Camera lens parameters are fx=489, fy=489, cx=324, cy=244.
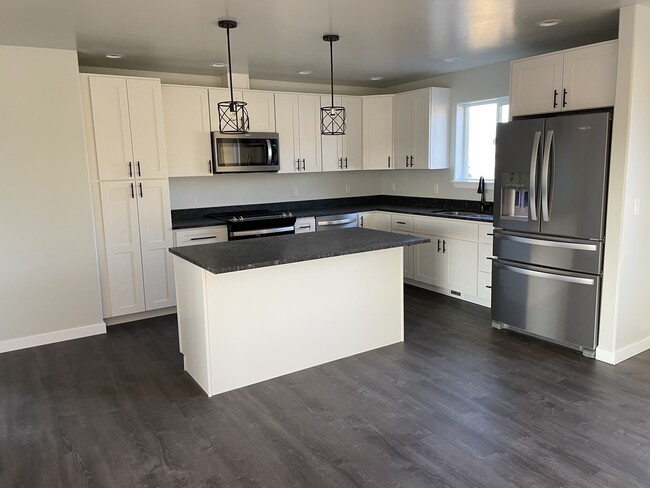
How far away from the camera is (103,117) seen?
14.5 ft

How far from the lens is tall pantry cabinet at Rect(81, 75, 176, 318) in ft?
14.5

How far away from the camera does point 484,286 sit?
4930 millimetres

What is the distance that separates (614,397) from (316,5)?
10.3ft

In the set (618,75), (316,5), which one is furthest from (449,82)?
(316,5)

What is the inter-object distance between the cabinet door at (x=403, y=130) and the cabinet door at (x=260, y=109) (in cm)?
161

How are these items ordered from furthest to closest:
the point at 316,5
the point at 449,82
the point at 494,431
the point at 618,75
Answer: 1. the point at 449,82
2. the point at 618,75
3. the point at 316,5
4. the point at 494,431

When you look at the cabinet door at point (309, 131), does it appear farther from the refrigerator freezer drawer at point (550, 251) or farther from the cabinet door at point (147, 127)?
the refrigerator freezer drawer at point (550, 251)

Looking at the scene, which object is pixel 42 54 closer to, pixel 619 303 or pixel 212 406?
pixel 212 406

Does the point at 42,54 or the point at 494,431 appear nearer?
the point at 494,431

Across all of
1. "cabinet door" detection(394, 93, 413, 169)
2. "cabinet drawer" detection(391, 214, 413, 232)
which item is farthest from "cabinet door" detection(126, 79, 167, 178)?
"cabinet door" detection(394, 93, 413, 169)

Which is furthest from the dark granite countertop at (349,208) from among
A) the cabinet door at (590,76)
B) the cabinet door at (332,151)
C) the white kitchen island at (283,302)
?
the white kitchen island at (283,302)

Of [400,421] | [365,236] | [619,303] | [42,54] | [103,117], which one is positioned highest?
[42,54]

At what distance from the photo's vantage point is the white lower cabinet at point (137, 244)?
459 centimetres

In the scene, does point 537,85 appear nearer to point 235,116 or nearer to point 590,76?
point 590,76
